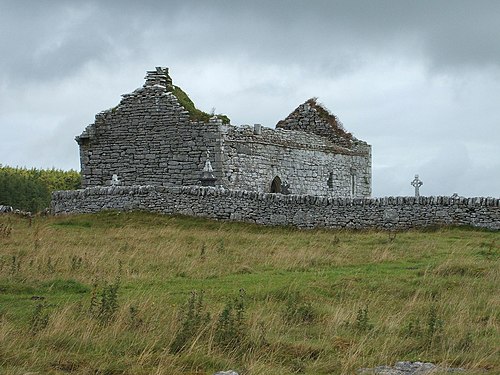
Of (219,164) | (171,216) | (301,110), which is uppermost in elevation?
(301,110)

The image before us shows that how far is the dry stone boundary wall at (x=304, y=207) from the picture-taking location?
82.6 ft

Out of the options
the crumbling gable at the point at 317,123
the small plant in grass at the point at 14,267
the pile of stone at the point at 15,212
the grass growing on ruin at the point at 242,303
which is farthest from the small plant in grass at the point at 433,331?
the crumbling gable at the point at 317,123

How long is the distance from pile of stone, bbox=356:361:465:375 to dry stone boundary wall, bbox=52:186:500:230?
55.7 feet

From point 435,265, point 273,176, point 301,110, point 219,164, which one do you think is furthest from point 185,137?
point 435,265

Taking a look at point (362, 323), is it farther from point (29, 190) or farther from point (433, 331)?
point (29, 190)

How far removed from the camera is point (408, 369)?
858cm

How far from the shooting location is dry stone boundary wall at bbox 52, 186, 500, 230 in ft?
82.6

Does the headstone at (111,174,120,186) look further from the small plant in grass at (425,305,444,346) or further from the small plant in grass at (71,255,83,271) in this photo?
the small plant in grass at (425,305,444,346)

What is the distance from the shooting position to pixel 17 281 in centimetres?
1377

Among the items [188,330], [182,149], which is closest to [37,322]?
[188,330]

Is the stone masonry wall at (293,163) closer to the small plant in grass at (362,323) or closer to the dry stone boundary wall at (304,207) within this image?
the dry stone boundary wall at (304,207)

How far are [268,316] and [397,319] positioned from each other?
1.85 m

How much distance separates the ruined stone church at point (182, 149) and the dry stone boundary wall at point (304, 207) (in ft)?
8.29

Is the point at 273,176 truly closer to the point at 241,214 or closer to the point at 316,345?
the point at 241,214
